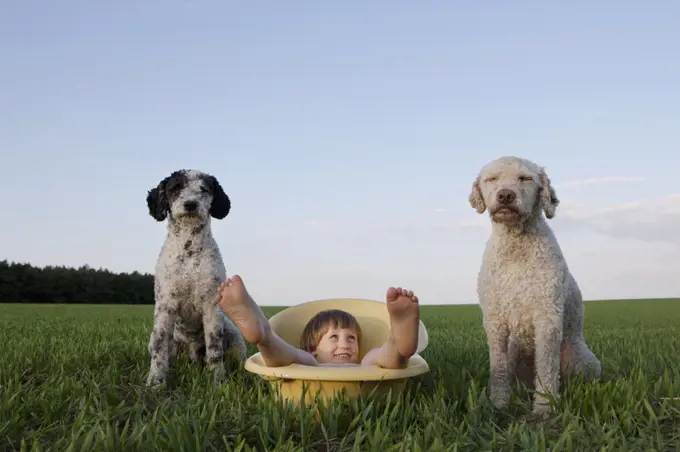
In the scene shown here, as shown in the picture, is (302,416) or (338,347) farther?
(338,347)

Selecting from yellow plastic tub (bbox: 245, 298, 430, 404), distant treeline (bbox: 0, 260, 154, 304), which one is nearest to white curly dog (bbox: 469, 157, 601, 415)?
yellow plastic tub (bbox: 245, 298, 430, 404)

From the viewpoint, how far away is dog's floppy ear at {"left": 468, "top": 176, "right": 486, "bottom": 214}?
5.23m

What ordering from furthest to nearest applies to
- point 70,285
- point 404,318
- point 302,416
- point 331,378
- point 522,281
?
point 70,285, point 522,281, point 404,318, point 331,378, point 302,416

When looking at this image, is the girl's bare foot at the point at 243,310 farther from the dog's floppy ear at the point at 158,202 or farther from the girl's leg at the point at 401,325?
the dog's floppy ear at the point at 158,202

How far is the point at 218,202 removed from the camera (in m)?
6.39

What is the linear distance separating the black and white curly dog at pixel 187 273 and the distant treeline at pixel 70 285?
29.5m

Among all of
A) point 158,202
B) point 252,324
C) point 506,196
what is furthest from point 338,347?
point 158,202

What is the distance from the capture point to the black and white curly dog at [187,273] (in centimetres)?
601

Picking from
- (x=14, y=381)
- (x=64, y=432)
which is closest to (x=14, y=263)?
(x=14, y=381)

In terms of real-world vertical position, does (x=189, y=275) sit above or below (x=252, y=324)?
above

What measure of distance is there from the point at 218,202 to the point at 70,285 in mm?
30656

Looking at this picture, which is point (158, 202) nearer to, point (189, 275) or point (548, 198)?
point (189, 275)

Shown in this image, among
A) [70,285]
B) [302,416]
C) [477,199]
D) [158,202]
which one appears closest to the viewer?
[302,416]

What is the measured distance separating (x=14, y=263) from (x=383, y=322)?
1269 inches
